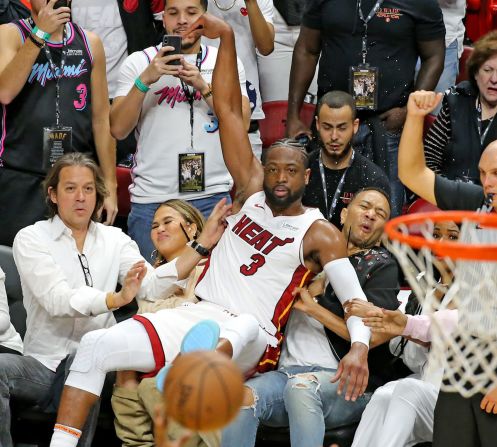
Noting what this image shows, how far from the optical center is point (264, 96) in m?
7.33

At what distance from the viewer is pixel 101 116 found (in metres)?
6.34

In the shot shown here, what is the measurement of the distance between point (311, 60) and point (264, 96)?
59cm

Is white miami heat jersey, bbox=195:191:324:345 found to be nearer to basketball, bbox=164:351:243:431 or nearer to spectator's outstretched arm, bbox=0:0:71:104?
spectator's outstretched arm, bbox=0:0:71:104

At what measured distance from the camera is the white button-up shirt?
5422 mm

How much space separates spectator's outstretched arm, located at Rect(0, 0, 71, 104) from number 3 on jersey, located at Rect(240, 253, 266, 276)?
1.59m

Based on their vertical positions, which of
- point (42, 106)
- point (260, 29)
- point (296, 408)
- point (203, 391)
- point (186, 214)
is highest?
point (260, 29)

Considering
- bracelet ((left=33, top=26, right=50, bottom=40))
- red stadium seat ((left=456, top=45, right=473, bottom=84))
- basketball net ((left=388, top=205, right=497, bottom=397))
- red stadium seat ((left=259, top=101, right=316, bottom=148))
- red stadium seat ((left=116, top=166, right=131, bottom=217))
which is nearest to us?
basketball net ((left=388, top=205, right=497, bottom=397))

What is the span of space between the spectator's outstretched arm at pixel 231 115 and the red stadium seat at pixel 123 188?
45.5 inches

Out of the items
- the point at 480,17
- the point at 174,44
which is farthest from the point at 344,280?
the point at 480,17

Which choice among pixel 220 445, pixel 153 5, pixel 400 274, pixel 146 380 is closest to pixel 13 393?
pixel 146 380

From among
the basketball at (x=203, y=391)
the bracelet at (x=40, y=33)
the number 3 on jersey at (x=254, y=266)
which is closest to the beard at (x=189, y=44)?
the bracelet at (x=40, y=33)

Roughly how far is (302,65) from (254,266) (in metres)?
1.76

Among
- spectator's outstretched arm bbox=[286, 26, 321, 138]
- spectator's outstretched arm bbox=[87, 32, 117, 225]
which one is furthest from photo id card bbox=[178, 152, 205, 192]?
spectator's outstretched arm bbox=[286, 26, 321, 138]

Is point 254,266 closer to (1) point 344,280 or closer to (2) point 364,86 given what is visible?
(1) point 344,280
